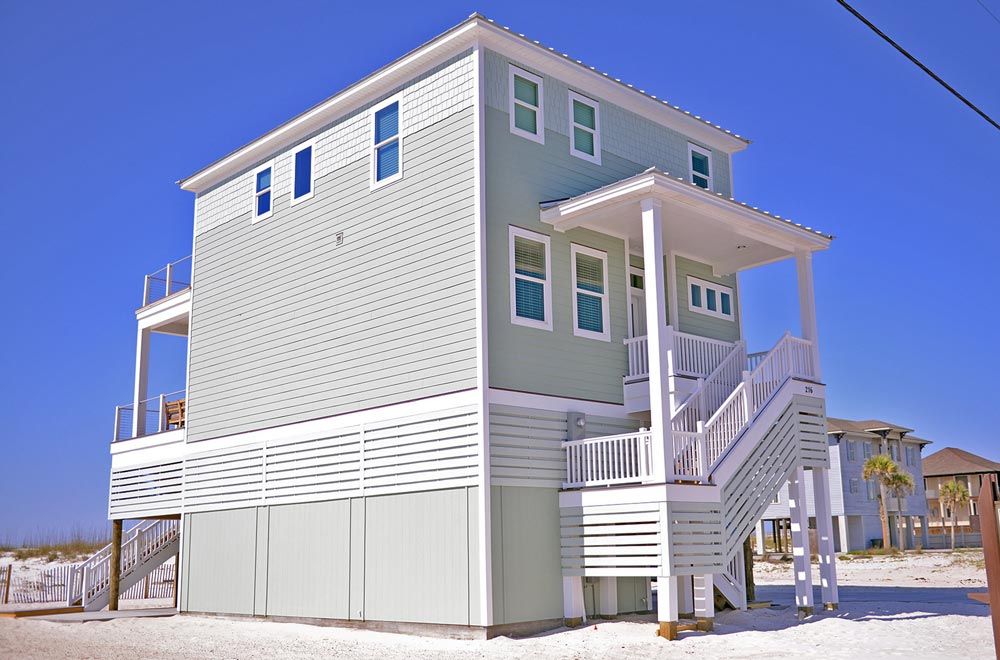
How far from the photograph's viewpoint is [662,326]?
1612 cm

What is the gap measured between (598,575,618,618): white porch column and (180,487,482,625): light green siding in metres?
2.79

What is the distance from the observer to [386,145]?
18.9 m

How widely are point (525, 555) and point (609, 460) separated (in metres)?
2.08

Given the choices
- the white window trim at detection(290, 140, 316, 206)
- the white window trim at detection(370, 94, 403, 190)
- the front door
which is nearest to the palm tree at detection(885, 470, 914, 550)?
the front door

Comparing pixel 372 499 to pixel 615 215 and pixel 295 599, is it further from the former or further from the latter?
pixel 615 215

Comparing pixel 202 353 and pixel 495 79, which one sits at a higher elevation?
pixel 495 79

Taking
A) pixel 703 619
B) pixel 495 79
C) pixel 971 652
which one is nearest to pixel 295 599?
pixel 703 619

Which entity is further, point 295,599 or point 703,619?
point 295,599

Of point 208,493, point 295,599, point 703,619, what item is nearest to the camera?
point 703,619

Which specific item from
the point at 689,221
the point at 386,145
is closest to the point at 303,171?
the point at 386,145

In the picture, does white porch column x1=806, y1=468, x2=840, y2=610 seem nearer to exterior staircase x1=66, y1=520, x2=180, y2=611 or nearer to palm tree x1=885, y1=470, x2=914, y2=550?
exterior staircase x1=66, y1=520, x2=180, y2=611

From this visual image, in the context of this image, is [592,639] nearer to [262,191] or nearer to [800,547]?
[800,547]

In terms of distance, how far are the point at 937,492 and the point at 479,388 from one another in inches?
2806

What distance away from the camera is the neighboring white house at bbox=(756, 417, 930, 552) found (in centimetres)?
5597
